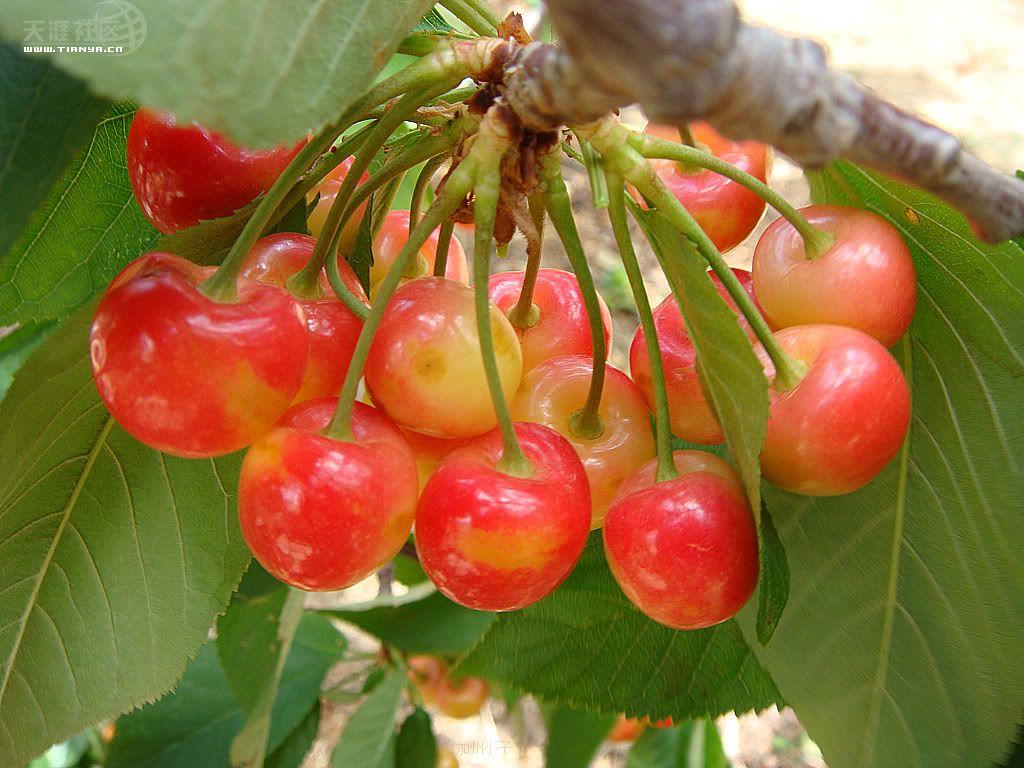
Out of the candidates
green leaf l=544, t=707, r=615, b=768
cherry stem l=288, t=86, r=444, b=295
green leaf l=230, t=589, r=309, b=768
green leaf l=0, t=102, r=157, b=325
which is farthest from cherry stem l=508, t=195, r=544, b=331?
green leaf l=544, t=707, r=615, b=768

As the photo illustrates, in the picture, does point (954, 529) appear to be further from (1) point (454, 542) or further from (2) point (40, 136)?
(2) point (40, 136)

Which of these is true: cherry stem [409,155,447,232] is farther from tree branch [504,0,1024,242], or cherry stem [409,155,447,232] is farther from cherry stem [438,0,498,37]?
tree branch [504,0,1024,242]

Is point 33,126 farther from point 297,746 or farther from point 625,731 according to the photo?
point 625,731

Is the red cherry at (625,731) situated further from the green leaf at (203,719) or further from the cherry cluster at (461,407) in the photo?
the cherry cluster at (461,407)

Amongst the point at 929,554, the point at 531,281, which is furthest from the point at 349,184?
the point at 929,554

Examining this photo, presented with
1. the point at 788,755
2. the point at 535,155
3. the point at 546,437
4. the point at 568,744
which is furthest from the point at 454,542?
the point at 788,755
